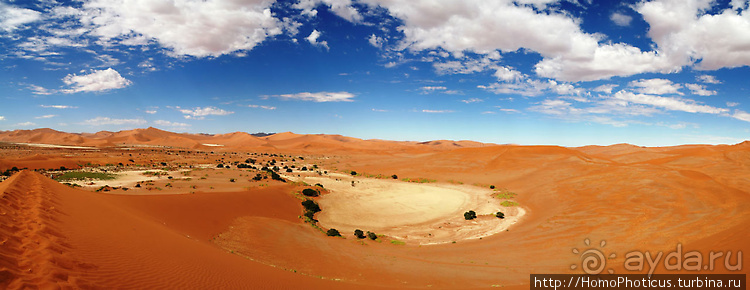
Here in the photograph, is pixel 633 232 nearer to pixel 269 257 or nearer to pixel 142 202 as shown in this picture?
pixel 269 257

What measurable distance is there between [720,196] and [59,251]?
108 feet

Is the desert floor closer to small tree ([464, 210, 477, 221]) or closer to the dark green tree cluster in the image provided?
small tree ([464, 210, 477, 221])

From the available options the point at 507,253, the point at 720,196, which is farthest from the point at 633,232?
the point at 720,196

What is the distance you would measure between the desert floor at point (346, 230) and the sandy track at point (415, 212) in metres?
0.17

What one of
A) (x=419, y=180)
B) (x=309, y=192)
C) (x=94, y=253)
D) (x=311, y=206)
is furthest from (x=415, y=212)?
(x=94, y=253)

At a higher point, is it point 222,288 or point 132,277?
point 132,277

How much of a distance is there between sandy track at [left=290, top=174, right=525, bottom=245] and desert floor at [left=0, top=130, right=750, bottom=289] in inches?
6.7

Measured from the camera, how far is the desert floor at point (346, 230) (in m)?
7.92

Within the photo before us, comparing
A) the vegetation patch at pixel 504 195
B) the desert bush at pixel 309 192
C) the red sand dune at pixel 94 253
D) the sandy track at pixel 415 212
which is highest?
the red sand dune at pixel 94 253

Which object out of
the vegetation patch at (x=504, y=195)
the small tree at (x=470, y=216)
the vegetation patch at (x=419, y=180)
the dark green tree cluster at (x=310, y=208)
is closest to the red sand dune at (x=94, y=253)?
the dark green tree cluster at (x=310, y=208)

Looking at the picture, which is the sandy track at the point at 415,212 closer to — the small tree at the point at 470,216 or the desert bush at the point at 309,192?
the small tree at the point at 470,216

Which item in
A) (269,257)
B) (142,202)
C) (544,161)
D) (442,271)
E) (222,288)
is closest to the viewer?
(222,288)

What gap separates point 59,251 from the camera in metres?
7.04

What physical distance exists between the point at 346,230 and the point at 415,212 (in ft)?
25.9
